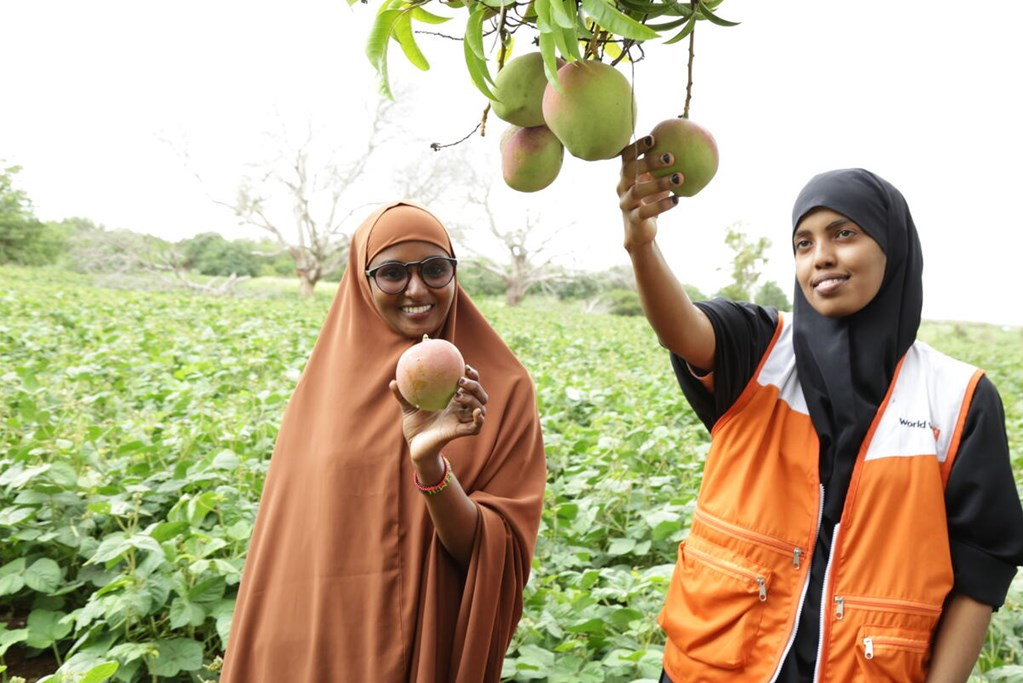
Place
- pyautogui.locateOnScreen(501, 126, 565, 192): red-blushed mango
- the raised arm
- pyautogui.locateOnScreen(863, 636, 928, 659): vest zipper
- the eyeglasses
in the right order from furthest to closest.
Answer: the eyeglasses → pyautogui.locateOnScreen(863, 636, 928, 659): vest zipper → the raised arm → pyautogui.locateOnScreen(501, 126, 565, 192): red-blushed mango

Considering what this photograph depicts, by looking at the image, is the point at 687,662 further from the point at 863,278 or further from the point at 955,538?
the point at 863,278

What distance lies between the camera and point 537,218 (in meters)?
27.3

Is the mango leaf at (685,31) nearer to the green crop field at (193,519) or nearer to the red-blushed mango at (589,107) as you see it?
the red-blushed mango at (589,107)

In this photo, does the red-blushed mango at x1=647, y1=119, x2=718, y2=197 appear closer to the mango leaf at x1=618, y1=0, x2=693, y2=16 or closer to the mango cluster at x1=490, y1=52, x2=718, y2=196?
the mango cluster at x1=490, y1=52, x2=718, y2=196

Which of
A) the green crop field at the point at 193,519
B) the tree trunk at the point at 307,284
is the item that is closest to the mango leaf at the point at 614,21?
the green crop field at the point at 193,519

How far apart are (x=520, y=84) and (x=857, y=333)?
83 cm

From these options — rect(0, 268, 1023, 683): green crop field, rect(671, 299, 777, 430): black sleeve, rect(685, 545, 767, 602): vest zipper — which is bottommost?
rect(0, 268, 1023, 683): green crop field

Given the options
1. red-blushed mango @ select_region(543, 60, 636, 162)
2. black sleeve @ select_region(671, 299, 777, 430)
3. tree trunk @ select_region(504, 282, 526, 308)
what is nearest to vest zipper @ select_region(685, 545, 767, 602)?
black sleeve @ select_region(671, 299, 777, 430)

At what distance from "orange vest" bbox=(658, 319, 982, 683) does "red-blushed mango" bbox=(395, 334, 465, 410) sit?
53 cm

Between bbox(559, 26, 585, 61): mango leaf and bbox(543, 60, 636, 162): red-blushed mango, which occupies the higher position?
bbox(559, 26, 585, 61): mango leaf

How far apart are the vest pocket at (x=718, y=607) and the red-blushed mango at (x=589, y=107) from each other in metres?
0.83

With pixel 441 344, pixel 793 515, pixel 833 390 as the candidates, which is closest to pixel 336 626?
pixel 441 344

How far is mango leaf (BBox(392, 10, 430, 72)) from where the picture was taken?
85 centimetres

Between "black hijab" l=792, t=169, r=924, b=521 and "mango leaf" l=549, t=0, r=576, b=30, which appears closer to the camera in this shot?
"mango leaf" l=549, t=0, r=576, b=30
